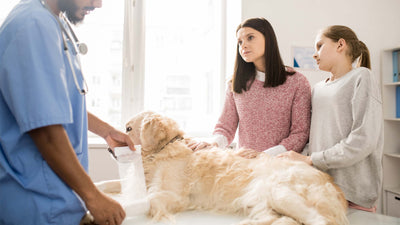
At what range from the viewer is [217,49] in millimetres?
3141

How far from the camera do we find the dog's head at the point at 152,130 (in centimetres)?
148

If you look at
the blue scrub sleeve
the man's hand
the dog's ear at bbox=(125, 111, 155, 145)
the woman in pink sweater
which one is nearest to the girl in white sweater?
the woman in pink sweater

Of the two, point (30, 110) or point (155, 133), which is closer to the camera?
point (30, 110)

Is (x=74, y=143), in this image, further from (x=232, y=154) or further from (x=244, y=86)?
(x=244, y=86)

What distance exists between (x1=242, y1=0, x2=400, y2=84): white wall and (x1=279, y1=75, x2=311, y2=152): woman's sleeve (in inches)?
46.9

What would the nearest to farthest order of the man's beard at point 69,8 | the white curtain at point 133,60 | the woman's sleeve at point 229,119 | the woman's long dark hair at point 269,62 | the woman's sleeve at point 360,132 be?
1. the man's beard at point 69,8
2. the woman's sleeve at point 360,132
3. the woman's long dark hair at point 269,62
4. the woman's sleeve at point 229,119
5. the white curtain at point 133,60

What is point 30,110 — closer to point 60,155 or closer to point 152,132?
point 60,155

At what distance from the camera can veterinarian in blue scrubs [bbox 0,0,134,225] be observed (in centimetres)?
78

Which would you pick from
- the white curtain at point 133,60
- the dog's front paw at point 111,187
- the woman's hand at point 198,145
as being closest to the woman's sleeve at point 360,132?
the woman's hand at point 198,145

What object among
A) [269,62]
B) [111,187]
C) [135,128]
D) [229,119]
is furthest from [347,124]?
[111,187]

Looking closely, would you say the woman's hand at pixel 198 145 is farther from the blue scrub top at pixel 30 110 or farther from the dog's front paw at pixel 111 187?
the blue scrub top at pixel 30 110

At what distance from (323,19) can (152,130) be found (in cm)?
248

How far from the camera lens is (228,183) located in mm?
1330

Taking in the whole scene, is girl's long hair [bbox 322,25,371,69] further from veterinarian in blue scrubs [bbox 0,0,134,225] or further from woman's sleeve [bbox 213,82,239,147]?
veterinarian in blue scrubs [bbox 0,0,134,225]
